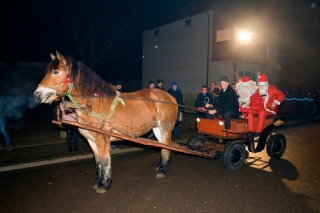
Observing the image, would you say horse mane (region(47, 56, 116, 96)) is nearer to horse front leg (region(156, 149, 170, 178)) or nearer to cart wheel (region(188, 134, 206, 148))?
horse front leg (region(156, 149, 170, 178))

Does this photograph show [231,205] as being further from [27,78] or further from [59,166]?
[27,78]

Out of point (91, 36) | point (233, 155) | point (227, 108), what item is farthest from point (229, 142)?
point (91, 36)

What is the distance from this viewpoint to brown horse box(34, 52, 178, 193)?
11.1 ft

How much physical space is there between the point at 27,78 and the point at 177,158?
559 inches

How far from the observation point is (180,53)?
1969 centimetres

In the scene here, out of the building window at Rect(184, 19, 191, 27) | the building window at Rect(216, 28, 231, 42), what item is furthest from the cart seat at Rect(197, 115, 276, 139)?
the building window at Rect(184, 19, 191, 27)

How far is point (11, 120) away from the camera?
38.8 ft

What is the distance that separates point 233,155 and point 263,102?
1.85 meters

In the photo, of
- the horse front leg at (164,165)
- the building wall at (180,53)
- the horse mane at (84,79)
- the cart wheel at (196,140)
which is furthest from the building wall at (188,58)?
the horse mane at (84,79)

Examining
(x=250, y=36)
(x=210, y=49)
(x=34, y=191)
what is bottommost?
(x=34, y=191)

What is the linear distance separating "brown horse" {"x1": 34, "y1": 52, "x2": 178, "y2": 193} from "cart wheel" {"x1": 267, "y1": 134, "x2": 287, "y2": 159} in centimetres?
312

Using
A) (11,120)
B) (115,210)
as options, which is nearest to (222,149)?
(115,210)

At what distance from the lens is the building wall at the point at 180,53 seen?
17.9 m

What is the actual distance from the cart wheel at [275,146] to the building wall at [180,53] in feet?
40.6
